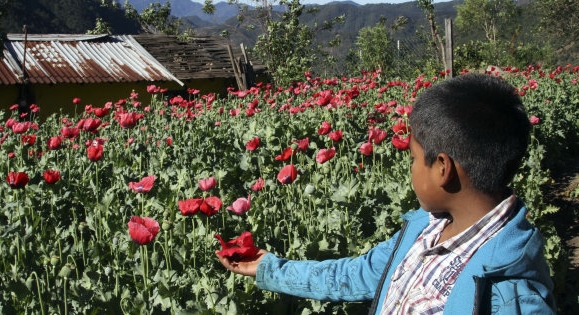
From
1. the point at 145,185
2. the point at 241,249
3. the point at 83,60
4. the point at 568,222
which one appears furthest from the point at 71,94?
the point at 241,249

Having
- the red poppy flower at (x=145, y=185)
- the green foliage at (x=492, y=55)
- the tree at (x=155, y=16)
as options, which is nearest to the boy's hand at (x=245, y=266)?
the red poppy flower at (x=145, y=185)

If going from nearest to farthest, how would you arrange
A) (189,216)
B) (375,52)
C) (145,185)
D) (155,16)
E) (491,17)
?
1. (189,216)
2. (145,185)
3. (375,52)
4. (155,16)
5. (491,17)

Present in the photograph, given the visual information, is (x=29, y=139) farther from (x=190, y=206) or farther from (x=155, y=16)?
(x=155, y=16)

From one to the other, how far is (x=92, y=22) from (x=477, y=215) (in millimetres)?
73917

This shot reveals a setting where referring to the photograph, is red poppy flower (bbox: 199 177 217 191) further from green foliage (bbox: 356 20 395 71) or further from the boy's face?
green foliage (bbox: 356 20 395 71)

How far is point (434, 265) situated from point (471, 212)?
0.52 ft

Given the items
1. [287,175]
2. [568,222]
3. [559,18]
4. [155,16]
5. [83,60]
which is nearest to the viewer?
[287,175]

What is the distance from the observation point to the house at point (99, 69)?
15.2 metres

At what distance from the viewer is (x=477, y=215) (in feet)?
5.01

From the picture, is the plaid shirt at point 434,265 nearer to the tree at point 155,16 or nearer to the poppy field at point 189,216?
the poppy field at point 189,216

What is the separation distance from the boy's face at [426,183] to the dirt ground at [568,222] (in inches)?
69.9

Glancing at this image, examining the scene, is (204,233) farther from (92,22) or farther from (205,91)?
(92,22)

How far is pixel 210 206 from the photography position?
7.96ft

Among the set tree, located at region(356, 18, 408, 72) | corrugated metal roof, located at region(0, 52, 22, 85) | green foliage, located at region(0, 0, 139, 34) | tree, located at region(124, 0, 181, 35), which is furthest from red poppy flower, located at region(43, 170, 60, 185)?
green foliage, located at region(0, 0, 139, 34)
